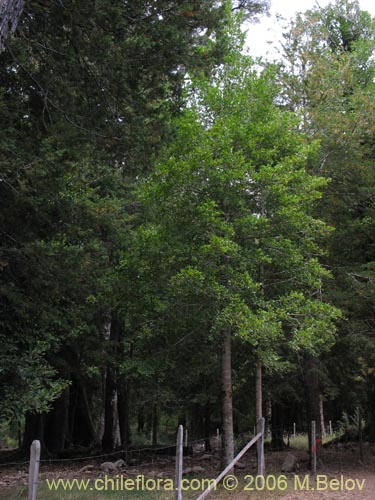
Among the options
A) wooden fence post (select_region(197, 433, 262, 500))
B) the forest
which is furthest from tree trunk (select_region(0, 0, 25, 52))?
wooden fence post (select_region(197, 433, 262, 500))

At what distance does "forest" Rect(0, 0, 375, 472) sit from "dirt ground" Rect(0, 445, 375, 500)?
1541mm

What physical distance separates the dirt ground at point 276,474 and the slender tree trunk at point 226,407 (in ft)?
2.29

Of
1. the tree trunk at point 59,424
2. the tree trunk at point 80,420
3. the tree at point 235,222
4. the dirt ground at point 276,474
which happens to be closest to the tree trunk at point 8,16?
the tree at point 235,222

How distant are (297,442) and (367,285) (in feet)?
47.4

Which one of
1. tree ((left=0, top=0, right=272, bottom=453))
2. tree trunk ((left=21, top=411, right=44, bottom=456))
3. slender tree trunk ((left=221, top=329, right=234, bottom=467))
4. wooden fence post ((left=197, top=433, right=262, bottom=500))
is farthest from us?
tree trunk ((left=21, top=411, right=44, bottom=456))

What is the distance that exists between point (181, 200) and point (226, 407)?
15.9 ft

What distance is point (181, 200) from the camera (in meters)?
10.7

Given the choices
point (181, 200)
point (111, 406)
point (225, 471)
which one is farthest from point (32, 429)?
point (225, 471)

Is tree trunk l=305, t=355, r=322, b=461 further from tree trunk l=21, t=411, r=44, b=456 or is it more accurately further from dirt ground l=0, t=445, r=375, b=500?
tree trunk l=21, t=411, r=44, b=456

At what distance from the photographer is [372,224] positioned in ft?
43.1

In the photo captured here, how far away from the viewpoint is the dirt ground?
9375 millimetres

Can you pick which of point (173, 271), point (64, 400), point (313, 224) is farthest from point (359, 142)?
point (64, 400)

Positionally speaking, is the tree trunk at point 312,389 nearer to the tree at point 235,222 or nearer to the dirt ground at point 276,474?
the dirt ground at point 276,474

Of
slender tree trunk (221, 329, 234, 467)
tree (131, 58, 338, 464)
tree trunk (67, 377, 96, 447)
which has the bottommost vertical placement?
tree trunk (67, 377, 96, 447)
